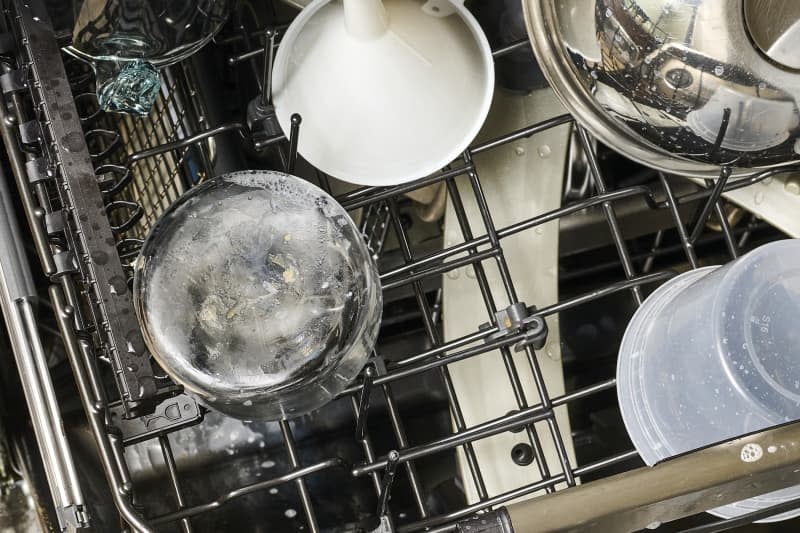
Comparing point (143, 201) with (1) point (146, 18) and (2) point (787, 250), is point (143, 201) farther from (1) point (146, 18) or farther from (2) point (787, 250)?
(2) point (787, 250)

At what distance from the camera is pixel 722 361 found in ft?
1.85

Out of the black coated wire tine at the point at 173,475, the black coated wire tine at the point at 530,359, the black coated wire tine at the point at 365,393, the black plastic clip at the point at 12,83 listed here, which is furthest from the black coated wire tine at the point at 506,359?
the black plastic clip at the point at 12,83

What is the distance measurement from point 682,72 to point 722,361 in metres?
0.20

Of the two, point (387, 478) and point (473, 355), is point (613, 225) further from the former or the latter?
point (387, 478)

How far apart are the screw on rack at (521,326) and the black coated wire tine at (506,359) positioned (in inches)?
0.4

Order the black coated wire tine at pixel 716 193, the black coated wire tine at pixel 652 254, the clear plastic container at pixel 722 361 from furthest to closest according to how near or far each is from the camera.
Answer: the black coated wire tine at pixel 652 254 → the black coated wire tine at pixel 716 193 → the clear plastic container at pixel 722 361

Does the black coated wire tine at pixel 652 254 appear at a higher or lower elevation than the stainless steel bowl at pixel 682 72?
lower

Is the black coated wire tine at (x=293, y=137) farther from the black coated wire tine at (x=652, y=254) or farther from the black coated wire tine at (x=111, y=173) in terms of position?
the black coated wire tine at (x=652, y=254)

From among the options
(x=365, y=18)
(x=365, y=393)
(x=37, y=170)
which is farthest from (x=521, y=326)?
(x=37, y=170)

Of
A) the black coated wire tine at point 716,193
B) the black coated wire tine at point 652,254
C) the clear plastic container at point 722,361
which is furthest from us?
the black coated wire tine at point 652,254

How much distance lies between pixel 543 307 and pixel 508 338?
81 mm

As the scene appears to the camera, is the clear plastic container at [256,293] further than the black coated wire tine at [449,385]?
No

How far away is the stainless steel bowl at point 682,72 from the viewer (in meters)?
0.59

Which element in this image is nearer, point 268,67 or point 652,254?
point 268,67
